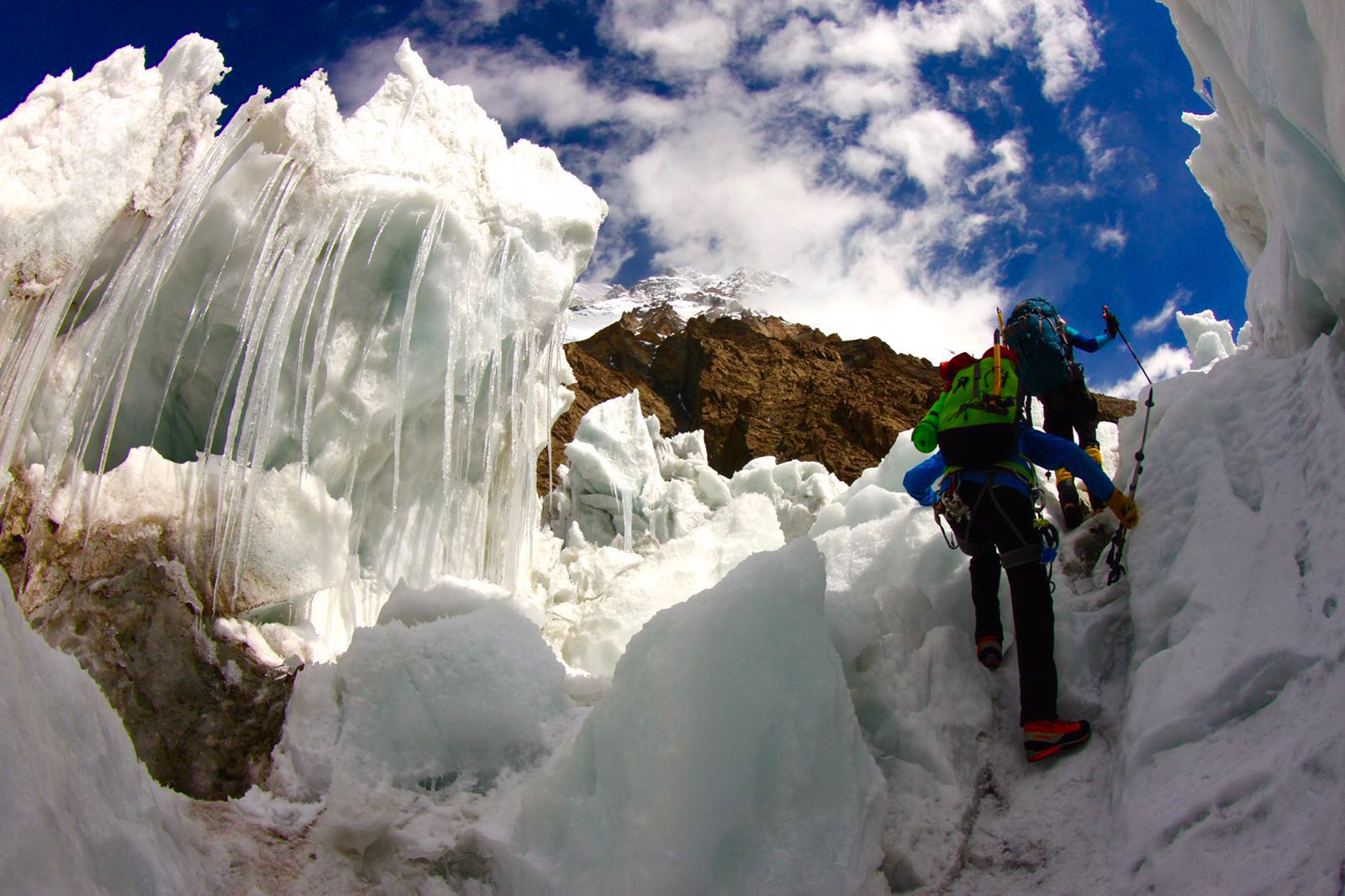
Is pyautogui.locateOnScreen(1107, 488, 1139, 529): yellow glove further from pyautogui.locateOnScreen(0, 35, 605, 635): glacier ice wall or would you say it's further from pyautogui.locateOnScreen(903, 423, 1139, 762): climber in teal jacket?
pyautogui.locateOnScreen(0, 35, 605, 635): glacier ice wall

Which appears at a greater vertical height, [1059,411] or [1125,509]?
[1059,411]

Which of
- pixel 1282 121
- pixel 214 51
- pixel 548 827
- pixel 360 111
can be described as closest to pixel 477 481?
pixel 360 111

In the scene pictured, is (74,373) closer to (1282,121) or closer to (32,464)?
(32,464)

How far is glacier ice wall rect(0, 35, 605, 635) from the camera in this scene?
17.9ft

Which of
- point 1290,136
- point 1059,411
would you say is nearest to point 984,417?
point 1290,136

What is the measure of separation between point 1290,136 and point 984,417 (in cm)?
139

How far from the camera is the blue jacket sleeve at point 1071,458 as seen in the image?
3018mm

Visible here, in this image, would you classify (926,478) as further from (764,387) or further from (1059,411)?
A: (764,387)

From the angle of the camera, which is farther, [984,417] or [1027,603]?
[984,417]

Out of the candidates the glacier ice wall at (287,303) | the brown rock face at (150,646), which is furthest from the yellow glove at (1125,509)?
the glacier ice wall at (287,303)

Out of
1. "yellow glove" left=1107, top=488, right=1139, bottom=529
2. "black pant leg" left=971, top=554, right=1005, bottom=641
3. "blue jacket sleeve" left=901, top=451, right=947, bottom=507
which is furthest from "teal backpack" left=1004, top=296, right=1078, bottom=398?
"black pant leg" left=971, top=554, right=1005, bottom=641

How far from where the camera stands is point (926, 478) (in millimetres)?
3438

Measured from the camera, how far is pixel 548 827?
2.51 meters

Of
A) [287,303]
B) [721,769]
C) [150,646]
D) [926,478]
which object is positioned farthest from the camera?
[287,303]
